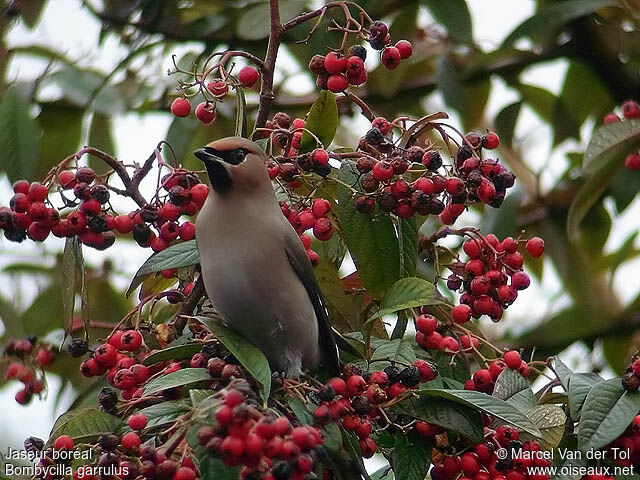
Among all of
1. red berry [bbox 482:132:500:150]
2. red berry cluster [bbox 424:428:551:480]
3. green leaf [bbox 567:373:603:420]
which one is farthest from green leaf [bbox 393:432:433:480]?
red berry [bbox 482:132:500:150]

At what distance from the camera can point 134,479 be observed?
2.25m

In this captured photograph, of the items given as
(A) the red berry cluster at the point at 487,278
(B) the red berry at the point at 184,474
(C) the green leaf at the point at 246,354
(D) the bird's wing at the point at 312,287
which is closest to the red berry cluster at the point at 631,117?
(A) the red berry cluster at the point at 487,278

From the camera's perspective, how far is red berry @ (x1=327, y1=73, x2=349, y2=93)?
295 cm

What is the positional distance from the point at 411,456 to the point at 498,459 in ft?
0.73

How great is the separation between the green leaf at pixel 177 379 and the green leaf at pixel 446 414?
0.55m

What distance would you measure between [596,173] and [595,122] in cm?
115

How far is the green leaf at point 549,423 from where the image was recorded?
260 centimetres

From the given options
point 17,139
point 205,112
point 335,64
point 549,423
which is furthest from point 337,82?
point 17,139

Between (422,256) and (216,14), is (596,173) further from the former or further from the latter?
(216,14)

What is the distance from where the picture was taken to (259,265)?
3.29 meters

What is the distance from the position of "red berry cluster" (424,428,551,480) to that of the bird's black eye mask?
1032mm

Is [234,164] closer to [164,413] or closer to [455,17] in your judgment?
[164,413]

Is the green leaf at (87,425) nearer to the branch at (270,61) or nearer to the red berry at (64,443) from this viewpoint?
the red berry at (64,443)

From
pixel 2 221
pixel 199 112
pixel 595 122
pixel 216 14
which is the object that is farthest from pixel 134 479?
pixel 595 122
